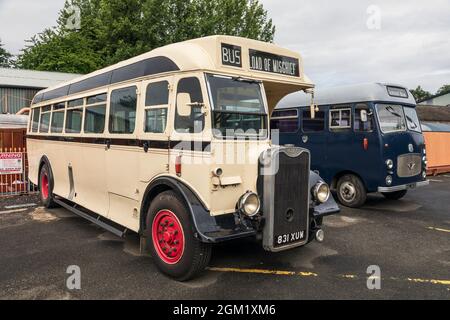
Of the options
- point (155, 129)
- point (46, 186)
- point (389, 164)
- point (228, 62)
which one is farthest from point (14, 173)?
point (389, 164)

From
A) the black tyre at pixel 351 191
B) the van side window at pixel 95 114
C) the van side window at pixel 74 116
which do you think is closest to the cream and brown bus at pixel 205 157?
the van side window at pixel 95 114

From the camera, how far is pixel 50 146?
8219 millimetres

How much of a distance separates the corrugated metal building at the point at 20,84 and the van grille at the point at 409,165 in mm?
22078

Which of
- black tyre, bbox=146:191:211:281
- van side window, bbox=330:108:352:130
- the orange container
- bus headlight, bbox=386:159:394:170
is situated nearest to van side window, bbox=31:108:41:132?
black tyre, bbox=146:191:211:281

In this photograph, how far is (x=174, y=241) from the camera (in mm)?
4453

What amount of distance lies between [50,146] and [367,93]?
7815 mm

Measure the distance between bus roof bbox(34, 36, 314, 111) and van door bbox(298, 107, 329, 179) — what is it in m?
4.31

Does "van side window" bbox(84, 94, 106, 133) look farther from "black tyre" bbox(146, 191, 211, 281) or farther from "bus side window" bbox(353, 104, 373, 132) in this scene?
"bus side window" bbox(353, 104, 373, 132)

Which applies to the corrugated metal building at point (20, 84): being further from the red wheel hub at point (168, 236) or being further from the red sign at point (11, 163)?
the red wheel hub at point (168, 236)

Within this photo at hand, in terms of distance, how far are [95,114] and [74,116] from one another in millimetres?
1093
